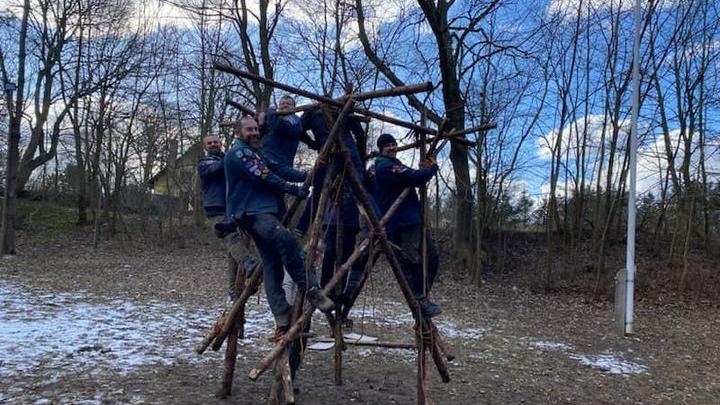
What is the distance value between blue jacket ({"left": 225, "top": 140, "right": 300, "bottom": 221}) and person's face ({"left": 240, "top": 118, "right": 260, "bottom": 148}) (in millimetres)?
138

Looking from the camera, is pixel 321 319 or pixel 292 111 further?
pixel 321 319

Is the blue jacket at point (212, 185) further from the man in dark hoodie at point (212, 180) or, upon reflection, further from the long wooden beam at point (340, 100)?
the long wooden beam at point (340, 100)

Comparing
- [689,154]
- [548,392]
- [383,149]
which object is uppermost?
[689,154]

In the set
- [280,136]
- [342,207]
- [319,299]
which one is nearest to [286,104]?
[280,136]

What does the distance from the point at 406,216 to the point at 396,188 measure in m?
0.30

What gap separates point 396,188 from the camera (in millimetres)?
5641

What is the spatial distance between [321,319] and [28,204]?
65.8 feet

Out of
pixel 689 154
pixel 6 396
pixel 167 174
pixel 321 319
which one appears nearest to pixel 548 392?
pixel 321 319

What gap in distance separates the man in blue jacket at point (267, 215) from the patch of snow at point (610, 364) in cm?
430

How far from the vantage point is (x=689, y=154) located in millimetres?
15312

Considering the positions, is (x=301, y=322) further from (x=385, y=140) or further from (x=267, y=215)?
(x=385, y=140)

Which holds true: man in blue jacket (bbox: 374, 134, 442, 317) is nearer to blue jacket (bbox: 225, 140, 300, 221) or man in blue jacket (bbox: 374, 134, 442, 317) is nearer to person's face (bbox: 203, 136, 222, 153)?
blue jacket (bbox: 225, 140, 300, 221)

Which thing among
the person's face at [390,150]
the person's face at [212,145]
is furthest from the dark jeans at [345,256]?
the person's face at [212,145]

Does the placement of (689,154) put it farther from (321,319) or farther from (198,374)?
(198,374)
